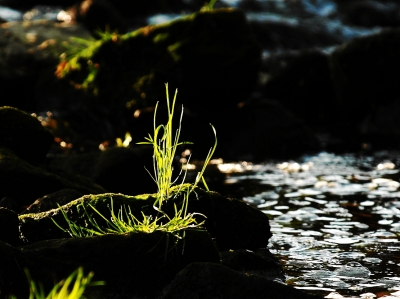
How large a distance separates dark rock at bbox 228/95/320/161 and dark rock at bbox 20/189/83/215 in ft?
21.9

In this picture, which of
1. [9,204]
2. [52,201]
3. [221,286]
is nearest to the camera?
[221,286]

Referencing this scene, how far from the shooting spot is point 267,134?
1342cm

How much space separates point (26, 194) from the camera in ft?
23.3

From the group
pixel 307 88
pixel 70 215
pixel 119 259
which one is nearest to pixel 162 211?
pixel 119 259

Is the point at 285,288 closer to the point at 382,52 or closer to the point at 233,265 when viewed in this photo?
the point at 233,265

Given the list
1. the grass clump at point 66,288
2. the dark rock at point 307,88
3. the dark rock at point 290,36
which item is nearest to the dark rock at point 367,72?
the dark rock at point 307,88

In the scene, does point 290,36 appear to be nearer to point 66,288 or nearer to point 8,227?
point 8,227

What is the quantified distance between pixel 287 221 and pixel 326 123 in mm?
8595

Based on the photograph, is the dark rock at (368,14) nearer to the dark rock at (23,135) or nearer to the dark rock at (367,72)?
the dark rock at (367,72)

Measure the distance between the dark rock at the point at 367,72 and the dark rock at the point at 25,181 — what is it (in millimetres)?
9379

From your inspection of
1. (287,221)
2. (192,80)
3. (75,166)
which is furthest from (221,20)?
(287,221)

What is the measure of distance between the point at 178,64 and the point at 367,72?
15.1ft

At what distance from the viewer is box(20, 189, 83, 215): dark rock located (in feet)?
20.5

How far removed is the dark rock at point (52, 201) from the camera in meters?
6.25
